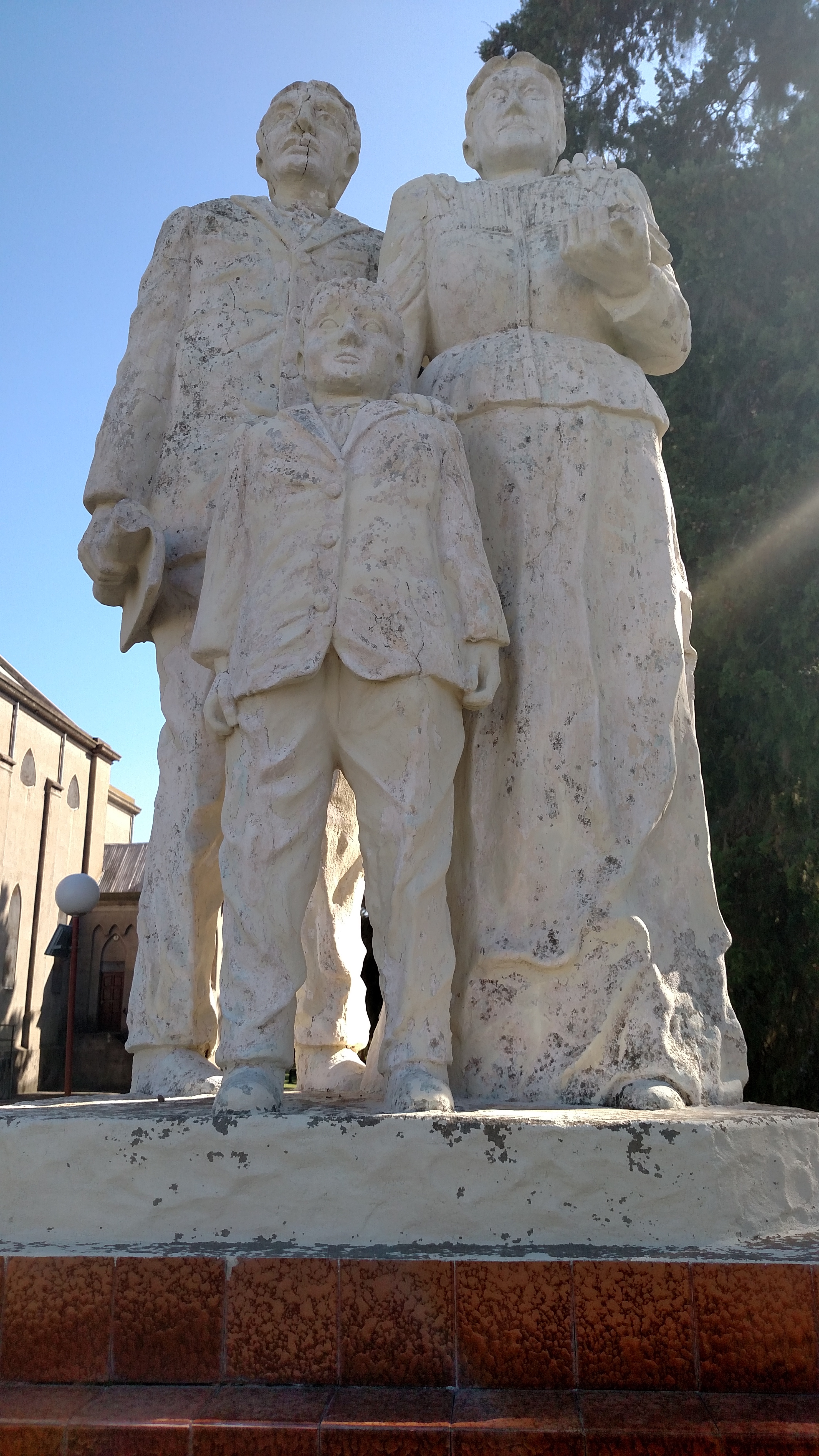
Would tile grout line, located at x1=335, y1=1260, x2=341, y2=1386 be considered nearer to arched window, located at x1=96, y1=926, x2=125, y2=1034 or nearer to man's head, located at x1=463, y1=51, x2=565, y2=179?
man's head, located at x1=463, y1=51, x2=565, y2=179

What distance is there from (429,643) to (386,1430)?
170 cm

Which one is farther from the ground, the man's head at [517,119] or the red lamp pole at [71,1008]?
the man's head at [517,119]

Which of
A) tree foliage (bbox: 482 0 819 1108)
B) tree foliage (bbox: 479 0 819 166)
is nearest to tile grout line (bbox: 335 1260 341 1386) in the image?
tree foliage (bbox: 482 0 819 1108)

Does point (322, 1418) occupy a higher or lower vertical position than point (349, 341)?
lower

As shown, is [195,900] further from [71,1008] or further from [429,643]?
[71,1008]

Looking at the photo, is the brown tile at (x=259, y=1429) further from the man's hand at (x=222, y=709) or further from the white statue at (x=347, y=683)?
the man's hand at (x=222, y=709)

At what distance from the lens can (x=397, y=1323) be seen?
90.3 inches

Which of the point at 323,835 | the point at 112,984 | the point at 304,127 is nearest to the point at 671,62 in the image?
the point at 304,127

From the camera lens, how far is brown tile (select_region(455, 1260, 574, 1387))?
2.26 meters

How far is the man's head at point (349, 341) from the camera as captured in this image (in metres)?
3.43

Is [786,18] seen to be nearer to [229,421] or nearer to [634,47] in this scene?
[634,47]

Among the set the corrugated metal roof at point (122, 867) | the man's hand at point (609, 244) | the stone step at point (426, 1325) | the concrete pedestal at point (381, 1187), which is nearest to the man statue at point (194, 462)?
the man's hand at point (609, 244)

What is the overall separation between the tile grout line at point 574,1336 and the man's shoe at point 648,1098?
71cm

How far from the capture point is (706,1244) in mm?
2553
